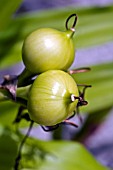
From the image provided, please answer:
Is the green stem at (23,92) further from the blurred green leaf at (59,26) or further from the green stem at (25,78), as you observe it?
the blurred green leaf at (59,26)

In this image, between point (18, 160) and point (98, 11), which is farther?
point (98, 11)

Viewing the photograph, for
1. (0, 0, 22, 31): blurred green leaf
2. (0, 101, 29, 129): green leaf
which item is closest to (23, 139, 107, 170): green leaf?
(0, 101, 29, 129): green leaf

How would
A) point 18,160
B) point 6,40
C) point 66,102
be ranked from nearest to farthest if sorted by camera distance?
point 66,102 < point 18,160 < point 6,40

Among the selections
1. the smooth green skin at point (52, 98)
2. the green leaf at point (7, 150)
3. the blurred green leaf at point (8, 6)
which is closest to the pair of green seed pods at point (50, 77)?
the smooth green skin at point (52, 98)

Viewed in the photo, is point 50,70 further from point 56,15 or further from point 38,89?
→ point 56,15

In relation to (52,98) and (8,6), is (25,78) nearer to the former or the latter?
(52,98)

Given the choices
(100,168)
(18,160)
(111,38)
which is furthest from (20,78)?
(111,38)

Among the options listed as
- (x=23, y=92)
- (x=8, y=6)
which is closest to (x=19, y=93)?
(x=23, y=92)

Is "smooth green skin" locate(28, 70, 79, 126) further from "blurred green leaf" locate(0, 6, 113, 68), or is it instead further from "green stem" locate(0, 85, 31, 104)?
"blurred green leaf" locate(0, 6, 113, 68)
